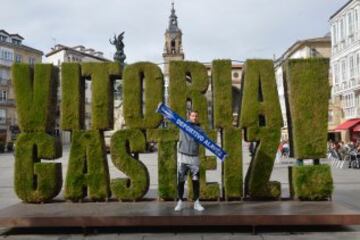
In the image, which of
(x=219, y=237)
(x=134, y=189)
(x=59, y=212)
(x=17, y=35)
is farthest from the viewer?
(x=17, y=35)

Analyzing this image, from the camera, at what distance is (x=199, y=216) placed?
8.98m

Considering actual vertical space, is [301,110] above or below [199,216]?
above

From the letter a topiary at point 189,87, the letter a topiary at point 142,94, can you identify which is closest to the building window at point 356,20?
the letter a topiary at point 189,87

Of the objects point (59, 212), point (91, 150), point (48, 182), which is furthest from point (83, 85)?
point (59, 212)

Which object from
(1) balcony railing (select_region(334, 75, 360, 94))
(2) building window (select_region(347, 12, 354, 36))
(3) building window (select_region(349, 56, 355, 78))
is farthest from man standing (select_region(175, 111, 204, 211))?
(2) building window (select_region(347, 12, 354, 36))

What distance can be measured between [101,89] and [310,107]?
4.65 m

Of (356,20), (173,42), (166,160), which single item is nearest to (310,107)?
(166,160)

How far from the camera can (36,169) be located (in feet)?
37.1

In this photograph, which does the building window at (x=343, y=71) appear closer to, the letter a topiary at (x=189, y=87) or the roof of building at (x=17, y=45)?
the letter a topiary at (x=189, y=87)

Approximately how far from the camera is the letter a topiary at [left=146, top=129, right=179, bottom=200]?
11180 mm

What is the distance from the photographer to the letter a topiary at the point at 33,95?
11.5m

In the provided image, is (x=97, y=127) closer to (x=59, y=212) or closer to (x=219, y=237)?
(x=59, y=212)

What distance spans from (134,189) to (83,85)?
269 centimetres

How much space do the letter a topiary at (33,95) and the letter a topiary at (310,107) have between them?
5.43 meters
